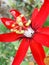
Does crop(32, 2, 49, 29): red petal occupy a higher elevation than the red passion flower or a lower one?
higher

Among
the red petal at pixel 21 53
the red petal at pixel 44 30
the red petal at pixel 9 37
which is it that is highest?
the red petal at pixel 44 30

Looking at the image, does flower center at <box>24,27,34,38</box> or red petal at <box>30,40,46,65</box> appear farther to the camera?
flower center at <box>24,27,34,38</box>

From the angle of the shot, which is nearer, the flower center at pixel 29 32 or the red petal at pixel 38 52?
the red petal at pixel 38 52

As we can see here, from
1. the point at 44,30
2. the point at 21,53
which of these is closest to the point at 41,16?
the point at 44,30

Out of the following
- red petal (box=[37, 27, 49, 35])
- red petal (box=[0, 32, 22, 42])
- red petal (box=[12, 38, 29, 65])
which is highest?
red petal (box=[37, 27, 49, 35])

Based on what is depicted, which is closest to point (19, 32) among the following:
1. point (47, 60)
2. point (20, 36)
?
point (20, 36)

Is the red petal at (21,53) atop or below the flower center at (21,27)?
below
